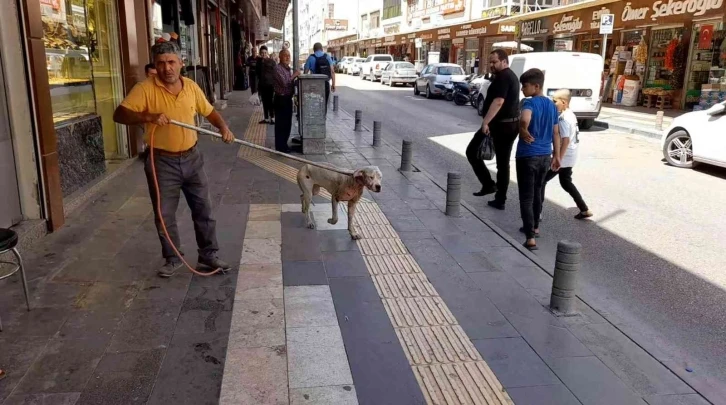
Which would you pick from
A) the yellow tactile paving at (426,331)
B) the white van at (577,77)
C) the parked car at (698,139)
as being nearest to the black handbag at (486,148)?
the yellow tactile paving at (426,331)

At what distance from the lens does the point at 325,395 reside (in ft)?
10.0

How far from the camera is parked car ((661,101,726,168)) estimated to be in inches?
359

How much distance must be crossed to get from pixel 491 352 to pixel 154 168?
277 centimetres

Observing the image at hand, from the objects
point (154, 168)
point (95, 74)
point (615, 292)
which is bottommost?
point (615, 292)

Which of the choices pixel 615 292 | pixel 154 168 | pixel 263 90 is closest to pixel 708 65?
pixel 263 90

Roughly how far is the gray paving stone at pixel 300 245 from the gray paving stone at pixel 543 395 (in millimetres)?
2394

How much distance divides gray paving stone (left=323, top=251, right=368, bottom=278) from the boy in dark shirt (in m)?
1.82

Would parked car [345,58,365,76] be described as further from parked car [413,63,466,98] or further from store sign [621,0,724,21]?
store sign [621,0,724,21]

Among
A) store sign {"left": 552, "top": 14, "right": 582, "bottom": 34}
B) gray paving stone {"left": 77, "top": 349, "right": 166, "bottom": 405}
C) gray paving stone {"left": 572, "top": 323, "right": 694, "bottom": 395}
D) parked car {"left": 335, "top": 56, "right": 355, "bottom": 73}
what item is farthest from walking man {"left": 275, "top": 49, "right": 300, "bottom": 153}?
parked car {"left": 335, "top": 56, "right": 355, "bottom": 73}

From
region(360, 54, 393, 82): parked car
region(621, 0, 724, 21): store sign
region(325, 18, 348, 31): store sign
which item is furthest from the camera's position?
region(325, 18, 348, 31): store sign

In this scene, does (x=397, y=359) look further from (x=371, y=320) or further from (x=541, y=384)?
(x=541, y=384)

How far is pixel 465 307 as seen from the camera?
421cm

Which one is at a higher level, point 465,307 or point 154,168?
point 154,168

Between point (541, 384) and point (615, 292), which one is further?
point (615, 292)
